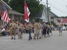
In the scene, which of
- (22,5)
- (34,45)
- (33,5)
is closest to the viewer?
(34,45)

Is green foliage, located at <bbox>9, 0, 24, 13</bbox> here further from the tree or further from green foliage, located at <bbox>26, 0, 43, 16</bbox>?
green foliage, located at <bbox>26, 0, 43, 16</bbox>

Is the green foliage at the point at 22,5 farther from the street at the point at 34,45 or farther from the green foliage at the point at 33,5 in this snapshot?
the street at the point at 34,45

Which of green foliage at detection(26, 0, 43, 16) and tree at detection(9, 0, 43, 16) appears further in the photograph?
green foliage at detection(26, 0, 43, 16)

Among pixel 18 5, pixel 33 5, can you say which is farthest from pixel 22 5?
pixel 33 5

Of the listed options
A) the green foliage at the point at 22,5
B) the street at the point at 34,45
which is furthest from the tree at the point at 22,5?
the street at the point at 34,45

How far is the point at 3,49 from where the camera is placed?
659 inches

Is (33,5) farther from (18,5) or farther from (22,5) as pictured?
(18,5)

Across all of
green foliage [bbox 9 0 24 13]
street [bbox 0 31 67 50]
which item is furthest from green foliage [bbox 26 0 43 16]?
street [bbox 0 31 67 50]

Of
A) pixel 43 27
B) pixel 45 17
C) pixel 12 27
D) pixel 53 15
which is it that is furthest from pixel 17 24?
pixel 53 15

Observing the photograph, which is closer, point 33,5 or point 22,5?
point 22,5

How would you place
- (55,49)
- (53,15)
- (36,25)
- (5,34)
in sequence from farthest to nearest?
(53,15), (5,34), (36,25), (55,49)

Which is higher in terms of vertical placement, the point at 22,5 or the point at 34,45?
the point at 22,5

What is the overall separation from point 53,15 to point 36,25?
258 feet

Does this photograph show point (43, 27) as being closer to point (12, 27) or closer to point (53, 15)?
point (12, 27)
